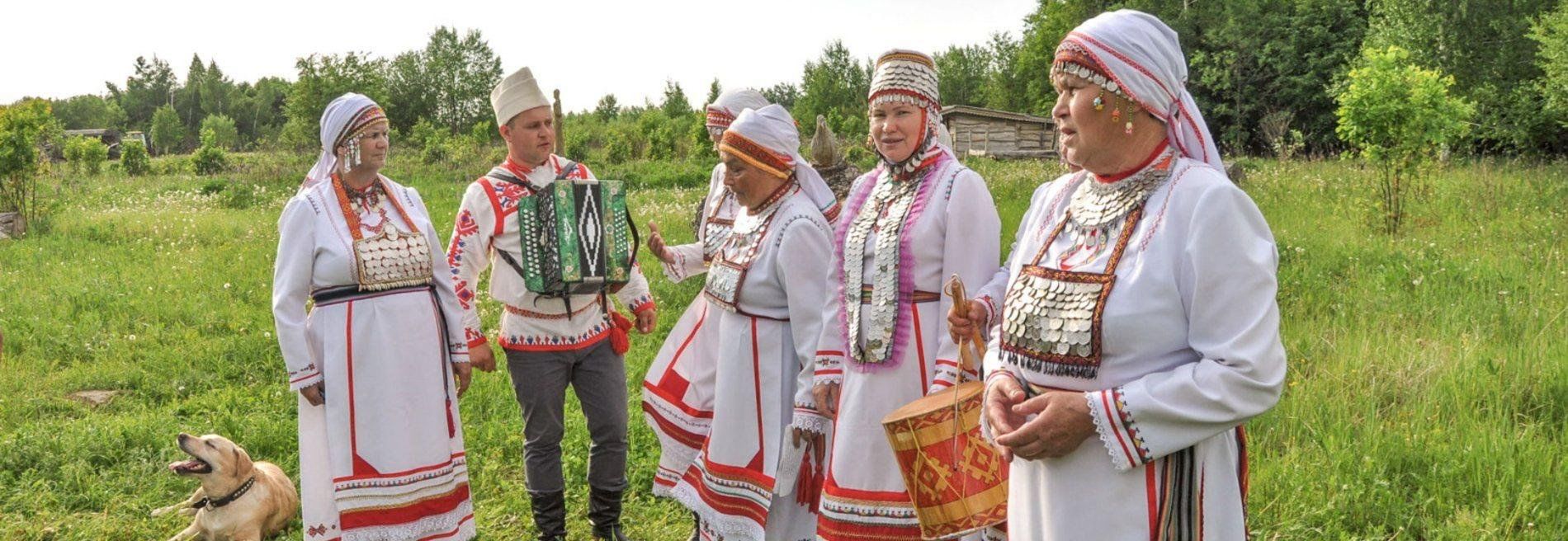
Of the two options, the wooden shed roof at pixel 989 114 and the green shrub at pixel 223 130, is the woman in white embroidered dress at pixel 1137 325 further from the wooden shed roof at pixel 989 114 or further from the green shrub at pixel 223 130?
the green shrub at pixel 223 130

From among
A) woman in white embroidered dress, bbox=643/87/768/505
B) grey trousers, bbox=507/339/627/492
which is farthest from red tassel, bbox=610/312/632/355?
woman in white embroidered dress, bbox=643/87/768/505

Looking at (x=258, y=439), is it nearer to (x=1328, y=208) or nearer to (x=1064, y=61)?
(x=1064, y=61)

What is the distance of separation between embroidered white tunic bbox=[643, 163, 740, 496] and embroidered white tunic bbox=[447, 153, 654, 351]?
0.41 meters

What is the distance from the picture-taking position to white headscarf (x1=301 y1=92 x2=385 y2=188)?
4094 millimetres

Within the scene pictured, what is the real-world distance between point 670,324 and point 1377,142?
27.3ft

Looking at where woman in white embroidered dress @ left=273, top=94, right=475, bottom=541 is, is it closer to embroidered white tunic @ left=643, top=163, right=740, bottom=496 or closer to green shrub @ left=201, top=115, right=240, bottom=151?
embroidered white tunic @ left=643, top=163, right=740, bottom=496

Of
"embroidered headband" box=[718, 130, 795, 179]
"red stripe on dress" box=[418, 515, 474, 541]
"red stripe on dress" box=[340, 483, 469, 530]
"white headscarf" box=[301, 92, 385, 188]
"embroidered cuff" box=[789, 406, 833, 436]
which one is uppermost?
"white headscarf" box=[301, 92, 385, 188]

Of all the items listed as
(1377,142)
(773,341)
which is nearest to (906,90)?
(773,341)

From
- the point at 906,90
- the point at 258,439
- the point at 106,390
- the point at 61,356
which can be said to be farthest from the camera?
the point at 61,356

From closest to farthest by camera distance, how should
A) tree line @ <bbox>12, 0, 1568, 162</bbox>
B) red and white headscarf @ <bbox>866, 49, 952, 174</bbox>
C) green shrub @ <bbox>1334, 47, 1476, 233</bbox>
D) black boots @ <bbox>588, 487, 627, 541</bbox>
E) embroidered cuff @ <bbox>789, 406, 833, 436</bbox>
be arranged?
red and white headscarf @ <bbox>866, 49, 952, 174</bbox> → embroidered cuff @ <bbox>789, 406, 833, 436</bbox> → black boots @ <bbox>588, 487, 627, 541</bbox> → green shrub @ <bbox>1334, 47, 1476, 233</bbox> → tree line @ <bbox>12, 0, 1568, 162</bbox>

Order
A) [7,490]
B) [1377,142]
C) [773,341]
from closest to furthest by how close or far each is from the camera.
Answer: [773,341] < [7,490] < [1377,142]

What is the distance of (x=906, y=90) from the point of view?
362 cm

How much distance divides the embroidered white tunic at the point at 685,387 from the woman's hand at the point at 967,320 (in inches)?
62.6

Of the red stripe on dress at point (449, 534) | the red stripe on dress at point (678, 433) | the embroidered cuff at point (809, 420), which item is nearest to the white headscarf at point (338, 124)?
the red stripe on dress at point (449, 534)
